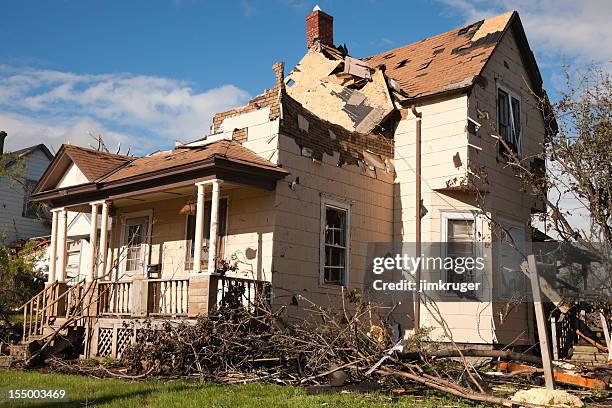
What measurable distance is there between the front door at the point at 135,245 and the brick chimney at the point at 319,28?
7.05 metres

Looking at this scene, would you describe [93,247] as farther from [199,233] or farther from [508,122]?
[508,122]

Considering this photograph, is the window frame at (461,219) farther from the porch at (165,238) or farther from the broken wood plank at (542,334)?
the broken wood plank at (542,334)

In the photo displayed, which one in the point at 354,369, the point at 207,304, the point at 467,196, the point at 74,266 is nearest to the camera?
the point at 354,369

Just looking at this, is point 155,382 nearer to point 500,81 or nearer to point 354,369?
point 354,369

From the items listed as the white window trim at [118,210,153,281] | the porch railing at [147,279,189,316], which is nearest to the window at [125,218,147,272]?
the white window trim at [118,210,153,281]

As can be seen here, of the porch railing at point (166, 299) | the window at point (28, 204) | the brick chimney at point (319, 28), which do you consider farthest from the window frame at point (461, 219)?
the window at point (28, 204)

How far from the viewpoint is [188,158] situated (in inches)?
550

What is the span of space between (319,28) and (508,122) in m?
5.97

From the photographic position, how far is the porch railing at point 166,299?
42.8ft

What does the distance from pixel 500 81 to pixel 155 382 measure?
37.1 feet

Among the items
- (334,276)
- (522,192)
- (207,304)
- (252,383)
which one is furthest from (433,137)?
(252,383)

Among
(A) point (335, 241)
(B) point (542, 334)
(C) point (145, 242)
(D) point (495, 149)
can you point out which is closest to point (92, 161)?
(C) point (145, 242)

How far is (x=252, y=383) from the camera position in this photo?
994 centimetres

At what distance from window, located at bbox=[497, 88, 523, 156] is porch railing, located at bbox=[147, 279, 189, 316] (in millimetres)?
8537
